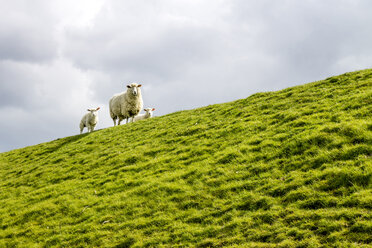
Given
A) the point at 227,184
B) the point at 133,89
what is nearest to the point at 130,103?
the point at 133,89

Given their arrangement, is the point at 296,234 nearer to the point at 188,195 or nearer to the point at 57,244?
the point at 188,195

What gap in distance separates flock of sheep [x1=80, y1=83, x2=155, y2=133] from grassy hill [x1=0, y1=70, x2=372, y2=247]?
918cm

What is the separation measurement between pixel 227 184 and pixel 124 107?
19463 millimetres

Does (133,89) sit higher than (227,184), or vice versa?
(133,89)

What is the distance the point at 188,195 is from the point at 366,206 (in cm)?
546

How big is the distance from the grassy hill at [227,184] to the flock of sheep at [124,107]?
9.18m

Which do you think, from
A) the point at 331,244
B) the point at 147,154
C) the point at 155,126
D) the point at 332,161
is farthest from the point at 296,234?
the point at 155,126

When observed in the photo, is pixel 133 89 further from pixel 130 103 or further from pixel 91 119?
pixel 91 119

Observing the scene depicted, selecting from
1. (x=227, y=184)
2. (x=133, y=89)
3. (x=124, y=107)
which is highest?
(x=133, y=89)

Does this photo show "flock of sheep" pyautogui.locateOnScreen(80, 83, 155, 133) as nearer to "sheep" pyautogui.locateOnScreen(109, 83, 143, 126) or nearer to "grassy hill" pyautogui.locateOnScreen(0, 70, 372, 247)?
"sheep" pyautogui.locateOnScreen(109, 83, 143, 126)

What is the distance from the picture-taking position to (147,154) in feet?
53.0

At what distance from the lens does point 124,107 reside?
28.3m

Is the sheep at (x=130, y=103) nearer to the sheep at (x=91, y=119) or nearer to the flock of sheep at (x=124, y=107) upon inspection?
the flock of sheep at (x=124, y=107)

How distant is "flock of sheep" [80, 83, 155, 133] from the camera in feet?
91.5
